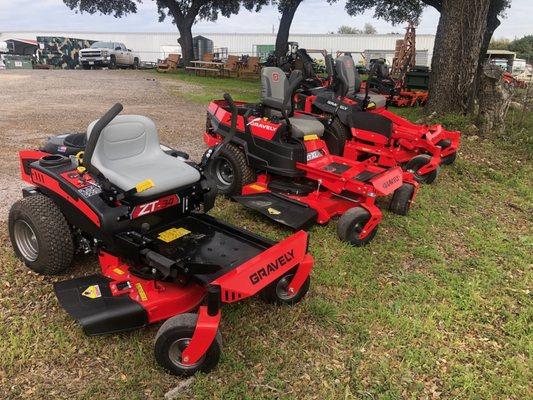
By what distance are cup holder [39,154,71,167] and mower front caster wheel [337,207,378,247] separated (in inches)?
99.7

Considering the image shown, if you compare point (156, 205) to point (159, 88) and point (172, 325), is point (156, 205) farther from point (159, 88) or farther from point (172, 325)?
point (159, 88)

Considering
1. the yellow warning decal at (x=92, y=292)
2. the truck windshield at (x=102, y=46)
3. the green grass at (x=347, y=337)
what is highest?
the truck windshield at (x=102, y=46)

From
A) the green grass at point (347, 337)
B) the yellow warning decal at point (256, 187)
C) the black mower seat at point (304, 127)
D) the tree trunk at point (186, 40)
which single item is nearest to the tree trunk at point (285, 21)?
the tree trunk at point (186, 40)

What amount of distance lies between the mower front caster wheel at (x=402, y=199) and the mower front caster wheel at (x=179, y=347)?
3.21m

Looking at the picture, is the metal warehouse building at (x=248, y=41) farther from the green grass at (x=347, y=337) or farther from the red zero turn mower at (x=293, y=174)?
the green grass at (x=347, y=337)

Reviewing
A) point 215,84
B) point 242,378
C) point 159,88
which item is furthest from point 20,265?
point 215,84

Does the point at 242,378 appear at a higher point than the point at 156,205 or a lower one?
lower

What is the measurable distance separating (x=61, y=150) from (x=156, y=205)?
55.3 inches

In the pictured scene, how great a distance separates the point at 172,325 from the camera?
2.52 meters

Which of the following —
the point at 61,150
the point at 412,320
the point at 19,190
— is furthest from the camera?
Answer: the point at 19,190

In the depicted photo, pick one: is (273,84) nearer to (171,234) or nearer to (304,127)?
(304,127)

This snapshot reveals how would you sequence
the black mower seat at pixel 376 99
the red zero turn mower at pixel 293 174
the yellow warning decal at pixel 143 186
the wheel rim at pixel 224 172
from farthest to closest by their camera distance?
the black mower seat at pixel 376 99 < the wheel rim at pixel 224 172 < the red zero turn mower at pixel 293 174 < the yellow warning decal at pixel 143 186

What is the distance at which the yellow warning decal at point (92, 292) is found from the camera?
2.87 metres

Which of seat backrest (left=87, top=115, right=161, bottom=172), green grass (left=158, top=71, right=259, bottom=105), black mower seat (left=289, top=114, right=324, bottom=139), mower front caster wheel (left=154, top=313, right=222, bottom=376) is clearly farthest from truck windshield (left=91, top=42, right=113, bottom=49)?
mower front caster wheel (left=154, top=313, right=222, bottom=376)
